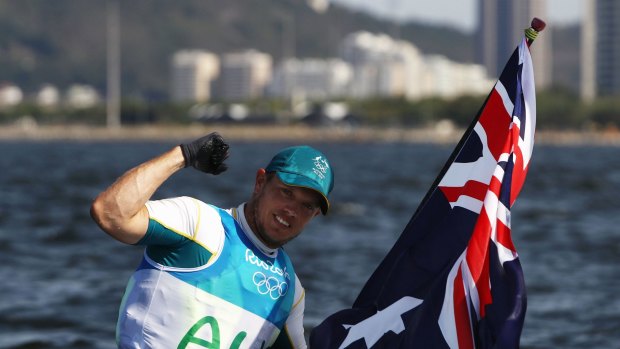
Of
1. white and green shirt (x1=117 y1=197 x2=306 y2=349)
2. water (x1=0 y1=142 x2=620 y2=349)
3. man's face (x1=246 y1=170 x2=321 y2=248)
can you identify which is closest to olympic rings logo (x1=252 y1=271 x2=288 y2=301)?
white and green shirt (x1=117 y1=197 x2=306 y2=349)

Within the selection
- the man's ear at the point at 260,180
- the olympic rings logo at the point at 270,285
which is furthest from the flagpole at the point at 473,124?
the man's ear at the point at 260,180

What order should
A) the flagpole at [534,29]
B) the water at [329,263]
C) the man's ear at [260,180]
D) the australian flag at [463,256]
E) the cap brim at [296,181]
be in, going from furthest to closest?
the water at [329,263], the flagpole at [534,29], the australian flag at [463,256], the man's ear at [260,180], the cap brim at [296,181]

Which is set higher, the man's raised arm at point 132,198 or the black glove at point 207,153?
the black glove at point 207,153

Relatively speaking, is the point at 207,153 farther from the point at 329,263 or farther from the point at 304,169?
the point at 329,263

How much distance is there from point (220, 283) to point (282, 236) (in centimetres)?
31

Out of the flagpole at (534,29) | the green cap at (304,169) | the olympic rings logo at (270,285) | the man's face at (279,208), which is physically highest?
the flagpole at (534,29)

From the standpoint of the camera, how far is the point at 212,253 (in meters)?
5.26

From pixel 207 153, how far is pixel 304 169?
0.39 meters

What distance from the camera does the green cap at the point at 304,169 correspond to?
5.17 m

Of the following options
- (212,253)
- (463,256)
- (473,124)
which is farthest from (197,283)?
(473,124)

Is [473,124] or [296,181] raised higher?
[473,124]

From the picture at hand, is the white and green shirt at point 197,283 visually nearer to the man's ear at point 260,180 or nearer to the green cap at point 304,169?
the man's ear at point 260,180

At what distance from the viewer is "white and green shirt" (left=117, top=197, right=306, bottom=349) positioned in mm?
5191

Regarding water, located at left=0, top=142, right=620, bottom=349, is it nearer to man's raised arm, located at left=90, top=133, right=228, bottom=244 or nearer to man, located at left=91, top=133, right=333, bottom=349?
man, located at left=91, top=133, right=333, bottom=349
